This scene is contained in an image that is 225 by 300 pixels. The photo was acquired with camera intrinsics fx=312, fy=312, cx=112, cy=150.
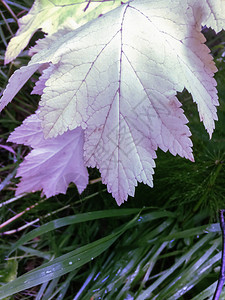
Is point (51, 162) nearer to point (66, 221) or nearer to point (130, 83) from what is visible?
point (66, 221)

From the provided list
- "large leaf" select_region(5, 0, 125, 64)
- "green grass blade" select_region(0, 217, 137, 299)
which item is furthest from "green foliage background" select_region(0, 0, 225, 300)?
"large leaf" select_region(5, 0, 125, 64)

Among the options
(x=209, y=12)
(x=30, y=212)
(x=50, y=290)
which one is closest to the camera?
(x=209, y=12)

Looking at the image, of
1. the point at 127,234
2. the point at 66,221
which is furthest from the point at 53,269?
the point at 127,234

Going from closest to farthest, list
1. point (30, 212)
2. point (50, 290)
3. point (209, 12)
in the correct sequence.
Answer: point (209, 12), point (50, 290), point (30, 212)

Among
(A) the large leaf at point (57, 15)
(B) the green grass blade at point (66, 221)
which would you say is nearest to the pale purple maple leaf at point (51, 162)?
(B) the green grass blade at point (66, 221)

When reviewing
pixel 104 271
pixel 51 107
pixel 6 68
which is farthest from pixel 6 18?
pixel 104 271

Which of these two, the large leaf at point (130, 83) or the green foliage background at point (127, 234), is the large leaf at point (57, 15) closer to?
the large leaf at point (130, 83)

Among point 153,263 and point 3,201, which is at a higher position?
point 3,201

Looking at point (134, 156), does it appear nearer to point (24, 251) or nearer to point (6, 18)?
point (24, 251)
